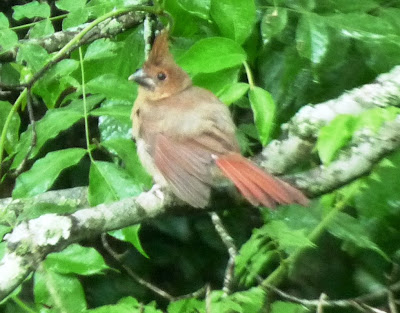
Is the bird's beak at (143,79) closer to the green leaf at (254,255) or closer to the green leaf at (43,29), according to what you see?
the green leaf at (43,29)

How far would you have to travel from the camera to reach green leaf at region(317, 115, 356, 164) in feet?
3.75

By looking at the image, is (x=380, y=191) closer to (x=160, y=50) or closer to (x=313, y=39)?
(x=313, y=39)

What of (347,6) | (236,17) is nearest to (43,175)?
(236,17)

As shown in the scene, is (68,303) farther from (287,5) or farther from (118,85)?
(287,5)

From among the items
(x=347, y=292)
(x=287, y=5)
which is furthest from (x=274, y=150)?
(x=347, y=292)

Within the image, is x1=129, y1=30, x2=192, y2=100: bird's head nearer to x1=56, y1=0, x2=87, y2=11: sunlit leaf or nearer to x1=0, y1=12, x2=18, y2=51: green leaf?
x1=56, y1=0, x2=87, y2=11: sunlit leaf

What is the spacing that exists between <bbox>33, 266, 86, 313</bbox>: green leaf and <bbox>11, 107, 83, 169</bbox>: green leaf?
36 centimetres

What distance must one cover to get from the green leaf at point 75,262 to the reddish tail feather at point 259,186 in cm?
39

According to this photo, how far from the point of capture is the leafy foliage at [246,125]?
1421 millimetres

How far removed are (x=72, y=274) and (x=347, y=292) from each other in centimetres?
113

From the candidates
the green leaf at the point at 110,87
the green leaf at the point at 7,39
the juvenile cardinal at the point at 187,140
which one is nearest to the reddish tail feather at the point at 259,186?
the juvenile cardinal at the point at 187,140

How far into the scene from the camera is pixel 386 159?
150cm

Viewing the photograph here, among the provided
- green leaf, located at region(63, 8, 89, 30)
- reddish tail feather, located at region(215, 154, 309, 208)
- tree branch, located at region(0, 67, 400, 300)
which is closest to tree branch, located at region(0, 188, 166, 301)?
tree branch, located at region(0, 67, 400, 300)

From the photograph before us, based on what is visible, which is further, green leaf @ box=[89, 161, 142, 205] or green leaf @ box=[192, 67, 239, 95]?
green leaf @ box=[192, 67, 239, 95]
